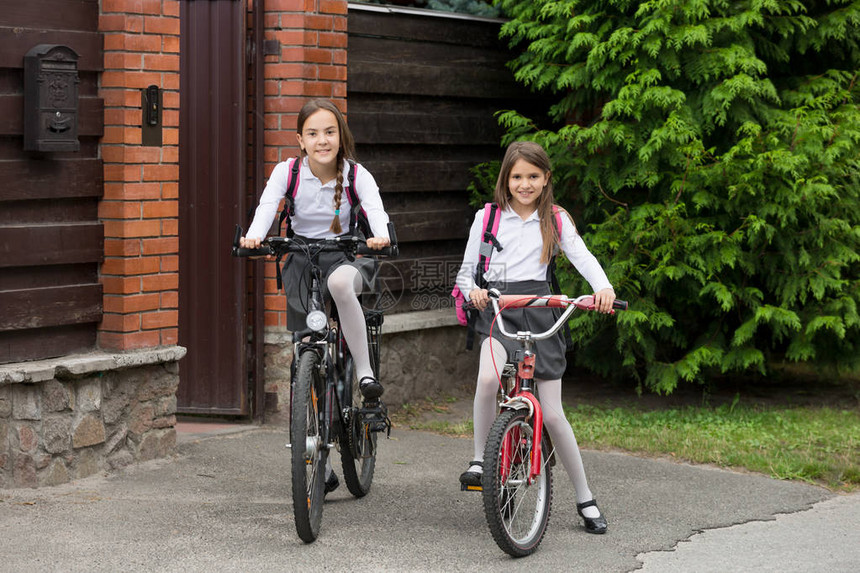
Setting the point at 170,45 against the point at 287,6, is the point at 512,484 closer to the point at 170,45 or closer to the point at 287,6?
the point at 170,45

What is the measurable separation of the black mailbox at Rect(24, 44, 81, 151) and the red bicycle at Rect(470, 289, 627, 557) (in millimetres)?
2427

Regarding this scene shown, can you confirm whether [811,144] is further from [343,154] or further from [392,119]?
[343,154]

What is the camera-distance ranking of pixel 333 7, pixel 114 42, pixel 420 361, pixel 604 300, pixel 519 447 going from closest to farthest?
1. pixel 604 300
2. pixel 519 447
3. pixel 114 42
4. pixel 333 7
5. pixel 420 361

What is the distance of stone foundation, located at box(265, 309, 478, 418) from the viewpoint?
8.20m

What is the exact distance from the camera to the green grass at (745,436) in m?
6.58

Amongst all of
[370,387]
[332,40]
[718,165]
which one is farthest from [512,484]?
[332,40]

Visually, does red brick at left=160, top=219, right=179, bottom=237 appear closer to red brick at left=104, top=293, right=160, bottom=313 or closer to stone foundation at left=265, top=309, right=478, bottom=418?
red brick at left=104, top=293, right=160, bottom=313

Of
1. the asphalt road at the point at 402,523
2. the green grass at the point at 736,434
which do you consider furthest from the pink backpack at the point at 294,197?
the green grass at the point at 736,434

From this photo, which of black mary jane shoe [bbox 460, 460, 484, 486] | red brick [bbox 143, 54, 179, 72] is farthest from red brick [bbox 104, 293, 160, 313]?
black mary jane shoe [bbox 460, 460, 484, 486]

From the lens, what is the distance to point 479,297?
5.04m

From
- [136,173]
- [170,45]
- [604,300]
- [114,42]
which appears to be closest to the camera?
[604,300]

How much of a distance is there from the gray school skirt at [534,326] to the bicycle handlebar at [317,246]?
1.65ft

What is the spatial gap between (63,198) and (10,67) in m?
0.73

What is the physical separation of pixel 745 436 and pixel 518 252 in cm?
285
